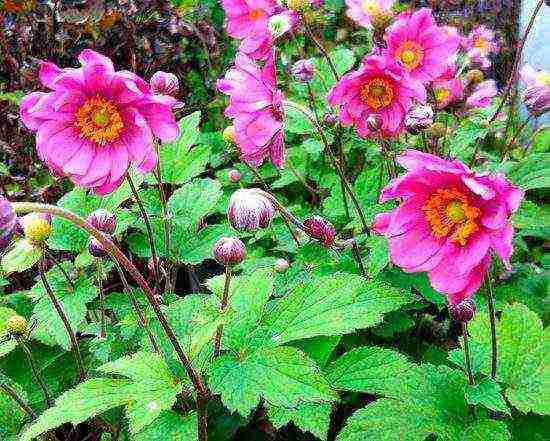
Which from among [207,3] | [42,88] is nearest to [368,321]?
[42,88]

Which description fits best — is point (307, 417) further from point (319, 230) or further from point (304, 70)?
point (304, 70)

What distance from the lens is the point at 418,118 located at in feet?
5.51

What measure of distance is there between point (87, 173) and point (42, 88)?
158 centimetres

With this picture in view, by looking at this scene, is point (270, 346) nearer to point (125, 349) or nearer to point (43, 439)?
point (125, 349)

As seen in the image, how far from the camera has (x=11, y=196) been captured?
101 inches

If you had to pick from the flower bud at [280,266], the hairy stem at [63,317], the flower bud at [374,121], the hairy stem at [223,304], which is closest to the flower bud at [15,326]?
the hairy stem at [63,317]

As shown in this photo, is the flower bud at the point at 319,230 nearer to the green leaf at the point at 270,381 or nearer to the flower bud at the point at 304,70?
the green leaf at the point at 270,381

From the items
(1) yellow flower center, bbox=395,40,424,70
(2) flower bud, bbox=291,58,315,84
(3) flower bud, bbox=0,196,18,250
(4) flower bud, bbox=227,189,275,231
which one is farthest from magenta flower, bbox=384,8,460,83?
(3) flower bud, bbox=0,196,18,250

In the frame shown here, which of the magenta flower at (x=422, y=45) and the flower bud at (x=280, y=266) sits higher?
the magenta flower at (x=422, y=45)

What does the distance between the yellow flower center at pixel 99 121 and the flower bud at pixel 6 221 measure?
0.35m

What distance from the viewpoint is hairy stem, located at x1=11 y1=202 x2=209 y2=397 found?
1163mm

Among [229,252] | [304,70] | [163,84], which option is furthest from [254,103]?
[304,70]

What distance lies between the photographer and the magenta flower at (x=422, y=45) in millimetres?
1829

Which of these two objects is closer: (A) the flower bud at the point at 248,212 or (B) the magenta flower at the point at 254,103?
(A) the flower bud at the point at 248,212
